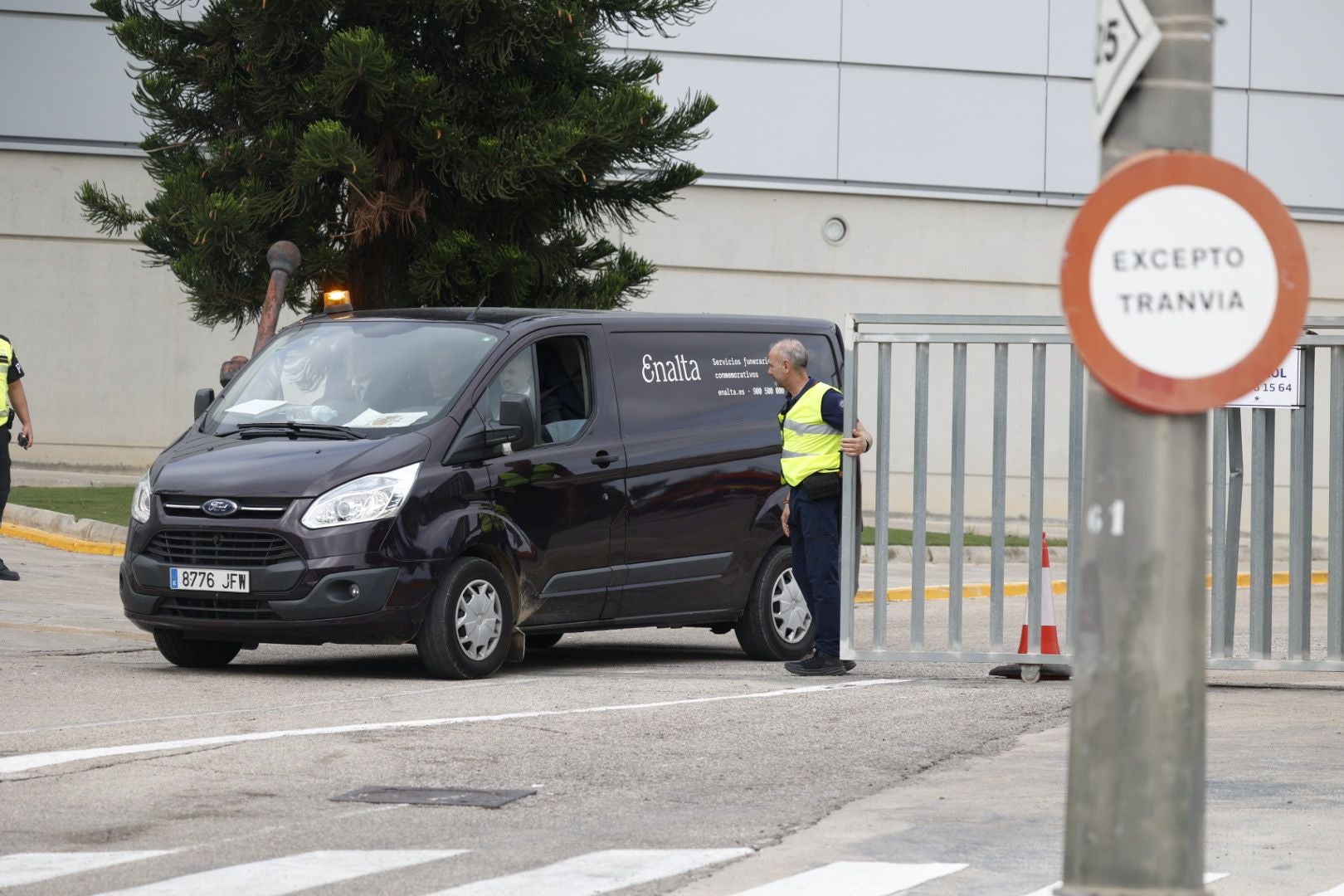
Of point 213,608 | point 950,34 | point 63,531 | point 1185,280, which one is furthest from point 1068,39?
point 1185,280

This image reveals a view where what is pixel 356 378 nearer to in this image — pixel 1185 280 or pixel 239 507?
pixel 239 507

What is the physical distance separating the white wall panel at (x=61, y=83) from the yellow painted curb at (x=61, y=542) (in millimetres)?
9627

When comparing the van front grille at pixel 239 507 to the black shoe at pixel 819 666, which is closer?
the van front grille at pixel 239 507

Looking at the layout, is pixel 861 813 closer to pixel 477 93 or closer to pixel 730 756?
pixel 730 756

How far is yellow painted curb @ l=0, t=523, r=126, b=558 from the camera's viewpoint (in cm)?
1814

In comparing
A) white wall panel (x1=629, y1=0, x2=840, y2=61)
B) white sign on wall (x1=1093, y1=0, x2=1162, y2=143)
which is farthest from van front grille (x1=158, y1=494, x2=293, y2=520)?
white wall panel (x1=629, y1=0, x2=840, y2=61)

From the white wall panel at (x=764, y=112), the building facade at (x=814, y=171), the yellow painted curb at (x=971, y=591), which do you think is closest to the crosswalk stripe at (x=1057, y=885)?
the yellow painted curb at (x=971, y=591)

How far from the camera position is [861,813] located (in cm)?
719

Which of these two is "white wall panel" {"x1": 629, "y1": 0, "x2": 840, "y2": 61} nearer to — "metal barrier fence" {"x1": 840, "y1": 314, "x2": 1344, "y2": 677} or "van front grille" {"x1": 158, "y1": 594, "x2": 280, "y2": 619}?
"metal barrier fence" {"x1": 840, "y1": 314, "x2": 1344, "y2": 677}

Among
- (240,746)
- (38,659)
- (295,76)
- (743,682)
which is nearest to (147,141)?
(295,76)

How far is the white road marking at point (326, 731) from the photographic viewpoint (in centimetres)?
785

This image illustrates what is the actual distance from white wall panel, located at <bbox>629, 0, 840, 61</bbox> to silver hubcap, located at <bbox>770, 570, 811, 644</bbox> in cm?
1723

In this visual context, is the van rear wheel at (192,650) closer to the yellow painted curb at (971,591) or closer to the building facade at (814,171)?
the yellow painted curb at (971,591)

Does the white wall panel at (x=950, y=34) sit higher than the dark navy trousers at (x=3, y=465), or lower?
higher
